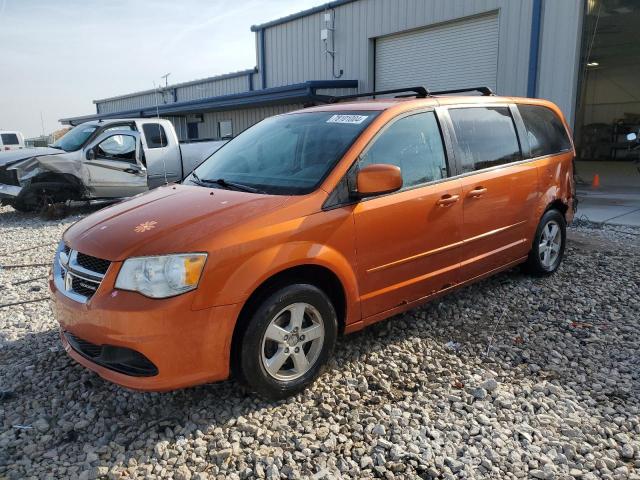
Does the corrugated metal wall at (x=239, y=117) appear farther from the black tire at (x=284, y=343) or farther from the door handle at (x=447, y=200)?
the black tire at (x=284, y=343)

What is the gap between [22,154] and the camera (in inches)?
398

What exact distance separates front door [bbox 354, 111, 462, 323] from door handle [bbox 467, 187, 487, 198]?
0.16 metres

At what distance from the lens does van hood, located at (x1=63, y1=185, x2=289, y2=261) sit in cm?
281

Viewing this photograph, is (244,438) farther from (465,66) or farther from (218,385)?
(465,66)

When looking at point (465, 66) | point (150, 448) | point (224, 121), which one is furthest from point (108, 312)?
point (224, 121)

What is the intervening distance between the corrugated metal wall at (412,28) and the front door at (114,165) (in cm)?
755

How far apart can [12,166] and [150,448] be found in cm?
891

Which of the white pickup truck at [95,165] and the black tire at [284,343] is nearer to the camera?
the black tire at [284,343]

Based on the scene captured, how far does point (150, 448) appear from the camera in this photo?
2766 mm

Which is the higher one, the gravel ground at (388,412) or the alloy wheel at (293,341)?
the alloy wheel at (293,341)

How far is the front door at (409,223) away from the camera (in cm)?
345

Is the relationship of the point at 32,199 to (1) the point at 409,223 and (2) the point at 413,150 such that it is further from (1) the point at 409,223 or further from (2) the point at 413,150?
(1) the point at 409,223

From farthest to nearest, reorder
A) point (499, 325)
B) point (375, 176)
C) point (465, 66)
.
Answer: point (465, 66), point (499, 325), point (375, 176)

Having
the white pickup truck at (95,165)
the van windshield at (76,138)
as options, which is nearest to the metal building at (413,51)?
the white pickup truck at (95,165)
